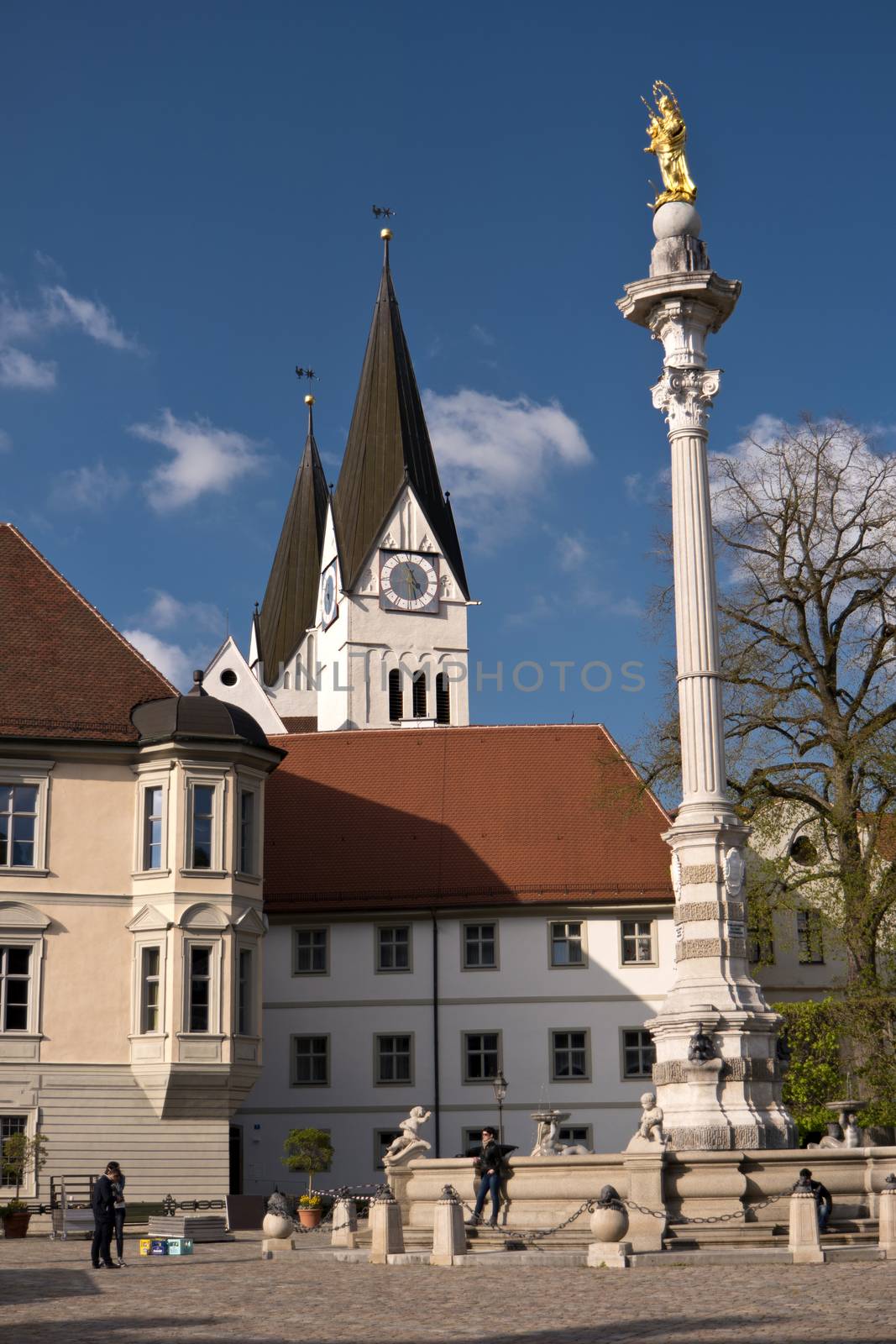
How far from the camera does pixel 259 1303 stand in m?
16.6

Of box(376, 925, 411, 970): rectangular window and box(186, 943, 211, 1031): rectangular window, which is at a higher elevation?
box(376, 925, 411, 970): rectangular window

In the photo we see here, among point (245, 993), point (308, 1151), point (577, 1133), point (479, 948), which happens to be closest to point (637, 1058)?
Answer: point (577, 1133)

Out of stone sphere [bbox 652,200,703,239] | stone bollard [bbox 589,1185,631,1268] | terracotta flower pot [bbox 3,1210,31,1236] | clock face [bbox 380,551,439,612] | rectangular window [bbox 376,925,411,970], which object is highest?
clock face [bbox 380,551,439,612]

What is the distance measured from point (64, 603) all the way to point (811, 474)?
1696cm

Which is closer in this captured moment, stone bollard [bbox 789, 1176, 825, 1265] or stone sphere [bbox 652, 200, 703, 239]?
stone bollard [bbox 789, 1176, 825, 1265]

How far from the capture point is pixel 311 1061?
1758 inches

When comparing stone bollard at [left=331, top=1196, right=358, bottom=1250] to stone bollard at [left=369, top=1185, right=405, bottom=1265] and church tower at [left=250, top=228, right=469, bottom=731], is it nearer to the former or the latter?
stone bollard at [left=369, top=1185, right=405, bottom=1265]

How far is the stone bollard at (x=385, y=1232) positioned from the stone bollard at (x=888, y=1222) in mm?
5687

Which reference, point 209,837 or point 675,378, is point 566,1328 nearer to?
point 675,378

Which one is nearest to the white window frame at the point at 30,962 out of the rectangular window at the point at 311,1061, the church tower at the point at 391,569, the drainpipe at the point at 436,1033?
the rectangular window at the point at 311,1061

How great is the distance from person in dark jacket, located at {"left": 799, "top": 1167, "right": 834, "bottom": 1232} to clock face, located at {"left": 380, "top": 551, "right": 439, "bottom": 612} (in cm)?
6997

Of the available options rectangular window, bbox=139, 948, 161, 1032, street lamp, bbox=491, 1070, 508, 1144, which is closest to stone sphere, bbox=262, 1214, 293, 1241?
rectangular window, bbox=139, 948, 161, 1032

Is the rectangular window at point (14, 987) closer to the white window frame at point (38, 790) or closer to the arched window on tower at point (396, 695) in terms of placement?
the white window frame at point (38, 790)

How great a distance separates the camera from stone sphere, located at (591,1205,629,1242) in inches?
776
